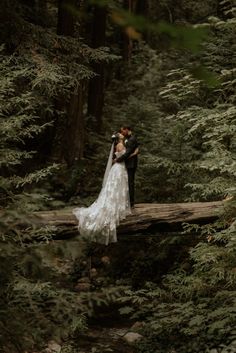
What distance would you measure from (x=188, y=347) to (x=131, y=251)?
4115mm

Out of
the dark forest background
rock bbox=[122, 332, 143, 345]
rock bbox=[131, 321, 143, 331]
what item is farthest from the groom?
rock bbox=[122, 332, 143, 345]

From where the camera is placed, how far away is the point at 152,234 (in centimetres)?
998

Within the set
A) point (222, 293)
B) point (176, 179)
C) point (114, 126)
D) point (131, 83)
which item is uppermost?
point (131, 83)

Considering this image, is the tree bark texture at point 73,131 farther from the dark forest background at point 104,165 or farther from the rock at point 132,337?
the rock at point 132,337

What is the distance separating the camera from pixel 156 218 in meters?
9.66

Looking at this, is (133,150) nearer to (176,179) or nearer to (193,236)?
(176,179)

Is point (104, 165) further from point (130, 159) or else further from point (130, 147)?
point (130, 147)

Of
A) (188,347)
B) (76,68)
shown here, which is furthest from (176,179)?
(188,347)

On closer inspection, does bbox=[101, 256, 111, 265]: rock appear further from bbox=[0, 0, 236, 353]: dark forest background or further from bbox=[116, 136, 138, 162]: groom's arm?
bbox=[116, 136, 138, 162]: groom's arm

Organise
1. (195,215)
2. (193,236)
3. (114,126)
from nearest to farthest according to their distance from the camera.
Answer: (195,215), (193,236), (114,126)

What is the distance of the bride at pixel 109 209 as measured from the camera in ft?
32.2

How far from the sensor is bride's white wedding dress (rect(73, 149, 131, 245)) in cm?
982

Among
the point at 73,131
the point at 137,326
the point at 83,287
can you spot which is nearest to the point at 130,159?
the point at 83,287

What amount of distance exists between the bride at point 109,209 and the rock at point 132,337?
7.04ft
